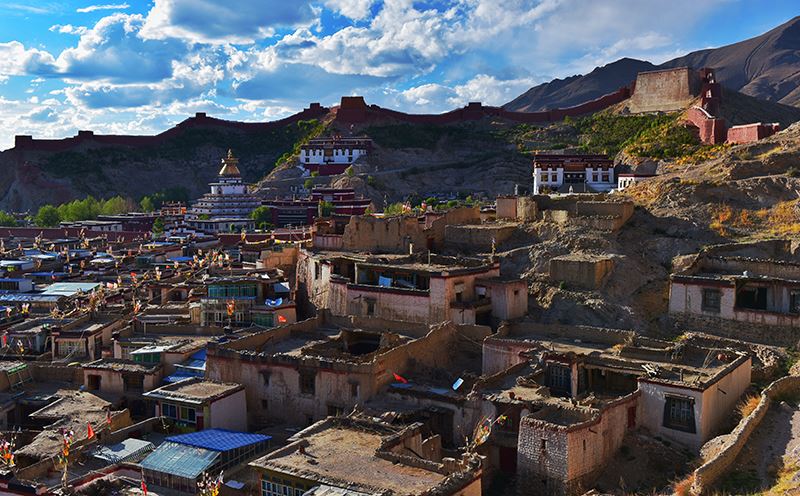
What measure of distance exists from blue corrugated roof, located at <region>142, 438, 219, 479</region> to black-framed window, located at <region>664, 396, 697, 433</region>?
8.80 m

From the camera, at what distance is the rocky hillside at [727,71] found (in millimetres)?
139000

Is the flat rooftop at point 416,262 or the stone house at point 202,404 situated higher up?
the flat rooftop at point 416,262

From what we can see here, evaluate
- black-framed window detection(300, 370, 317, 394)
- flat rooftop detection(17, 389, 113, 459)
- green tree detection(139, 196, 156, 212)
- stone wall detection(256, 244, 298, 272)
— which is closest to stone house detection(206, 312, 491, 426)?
black-framed window detection(300, 370, 317, 394)

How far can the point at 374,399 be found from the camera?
19703mm

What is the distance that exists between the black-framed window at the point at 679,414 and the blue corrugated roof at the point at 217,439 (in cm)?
793

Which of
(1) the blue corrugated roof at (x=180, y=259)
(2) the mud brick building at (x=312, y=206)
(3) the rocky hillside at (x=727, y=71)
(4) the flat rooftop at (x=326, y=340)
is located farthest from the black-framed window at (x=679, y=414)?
(3) the rocky hillside at (x=727, y=71)

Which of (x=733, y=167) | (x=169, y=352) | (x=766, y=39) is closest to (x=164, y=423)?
(x=169, y=352)

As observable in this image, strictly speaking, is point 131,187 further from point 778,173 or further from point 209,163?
point 778,173

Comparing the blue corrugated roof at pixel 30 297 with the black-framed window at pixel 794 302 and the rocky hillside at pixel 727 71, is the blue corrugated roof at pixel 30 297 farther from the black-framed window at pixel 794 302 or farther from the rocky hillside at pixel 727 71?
the rocky hillside at pixel 727 71

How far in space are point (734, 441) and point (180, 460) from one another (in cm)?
998

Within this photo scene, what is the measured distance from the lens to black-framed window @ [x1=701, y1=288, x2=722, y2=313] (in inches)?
948

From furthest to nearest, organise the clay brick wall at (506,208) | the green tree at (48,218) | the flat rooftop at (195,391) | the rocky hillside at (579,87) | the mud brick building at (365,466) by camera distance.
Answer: the rocky hillside at (579,87)
the green tree at (48,218)
the clay brick wall at (506,208)
the flat rooftop at (195,391)
the mud brick building at (365,466)

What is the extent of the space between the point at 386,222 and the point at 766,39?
478 feet

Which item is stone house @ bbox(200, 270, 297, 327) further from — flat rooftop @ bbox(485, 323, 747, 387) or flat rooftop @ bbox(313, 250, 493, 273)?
flat rooftop @ bbox(485, 323, 747, 387)
